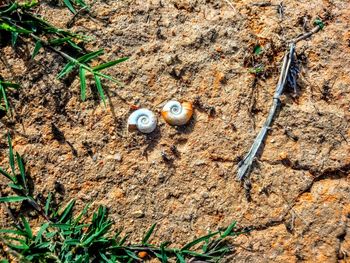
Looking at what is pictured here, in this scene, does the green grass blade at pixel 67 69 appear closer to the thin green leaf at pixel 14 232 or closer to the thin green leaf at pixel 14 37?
the thin green leaf at pixel 14 37

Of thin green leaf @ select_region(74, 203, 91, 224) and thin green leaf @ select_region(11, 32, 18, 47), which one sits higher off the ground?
thin green leaf @ select_region(11, 32, 18, 47)

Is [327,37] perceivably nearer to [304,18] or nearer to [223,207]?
[304,18]

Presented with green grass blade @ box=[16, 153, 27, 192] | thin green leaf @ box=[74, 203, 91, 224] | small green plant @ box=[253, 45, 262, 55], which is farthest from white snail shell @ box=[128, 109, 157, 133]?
small green plant @ box=[253, 45, 262, 55]

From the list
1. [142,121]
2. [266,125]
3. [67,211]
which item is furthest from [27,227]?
[266,125]

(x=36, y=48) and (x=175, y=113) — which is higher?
(x=36, y=48)

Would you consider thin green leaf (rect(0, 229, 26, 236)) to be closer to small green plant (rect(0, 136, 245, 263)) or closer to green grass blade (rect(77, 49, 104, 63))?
small green plant (rect(0, 136, 245, 263))

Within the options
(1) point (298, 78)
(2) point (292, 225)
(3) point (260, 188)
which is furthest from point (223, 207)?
(1) point (298, 78)

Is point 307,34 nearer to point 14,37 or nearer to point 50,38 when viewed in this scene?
point 50,38
